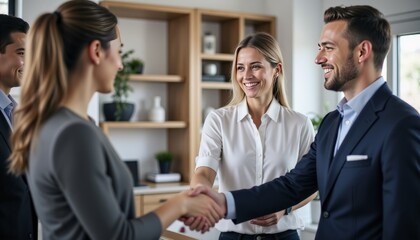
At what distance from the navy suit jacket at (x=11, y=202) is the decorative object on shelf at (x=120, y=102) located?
2.55 metres

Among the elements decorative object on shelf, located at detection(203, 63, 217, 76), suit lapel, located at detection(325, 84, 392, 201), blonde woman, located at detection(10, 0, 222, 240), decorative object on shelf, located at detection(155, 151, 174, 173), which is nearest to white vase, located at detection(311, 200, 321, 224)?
decorative object on shelf, located at detection(155, 151, 174, 173)

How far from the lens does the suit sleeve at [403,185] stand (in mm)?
1625

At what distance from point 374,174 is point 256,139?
0.71 metres

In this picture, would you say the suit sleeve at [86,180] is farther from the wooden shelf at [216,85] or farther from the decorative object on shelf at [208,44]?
the decorative object on shelf at [208,44]

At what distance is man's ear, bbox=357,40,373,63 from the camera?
1939 millimetres

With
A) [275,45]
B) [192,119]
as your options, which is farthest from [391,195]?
[192,119]

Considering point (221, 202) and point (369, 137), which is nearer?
point (369, 137)

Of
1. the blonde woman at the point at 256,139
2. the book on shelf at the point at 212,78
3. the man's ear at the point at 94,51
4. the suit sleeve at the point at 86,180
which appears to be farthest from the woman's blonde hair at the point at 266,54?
the book on shelf at the point at 212,78

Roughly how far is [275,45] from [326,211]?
897 mm

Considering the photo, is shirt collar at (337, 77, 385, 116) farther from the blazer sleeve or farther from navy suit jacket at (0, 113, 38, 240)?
navy suit jacket at (0, 113, 38, 240)

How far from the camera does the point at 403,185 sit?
5.32 feet

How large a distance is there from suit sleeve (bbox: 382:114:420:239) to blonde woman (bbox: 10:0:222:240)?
26.8 inches

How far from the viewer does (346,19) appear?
1979 mm

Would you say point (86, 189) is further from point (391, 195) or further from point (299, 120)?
point (299, 120)
